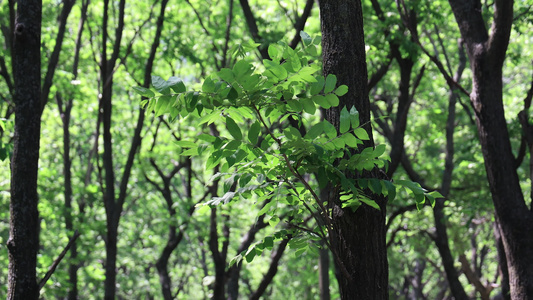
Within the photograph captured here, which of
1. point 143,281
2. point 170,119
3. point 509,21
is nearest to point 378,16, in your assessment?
point 509,21

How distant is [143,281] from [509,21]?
2563 centimetres

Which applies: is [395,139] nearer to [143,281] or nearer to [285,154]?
[285,154]

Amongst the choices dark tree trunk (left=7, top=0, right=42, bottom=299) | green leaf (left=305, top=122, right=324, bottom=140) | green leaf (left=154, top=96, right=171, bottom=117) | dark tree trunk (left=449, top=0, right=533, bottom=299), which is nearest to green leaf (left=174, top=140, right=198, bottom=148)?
green leaf (left=154, top=96, right=171, bottom=117)

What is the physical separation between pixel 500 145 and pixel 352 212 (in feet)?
12.0

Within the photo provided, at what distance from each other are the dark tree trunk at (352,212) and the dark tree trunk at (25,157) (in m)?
2.34

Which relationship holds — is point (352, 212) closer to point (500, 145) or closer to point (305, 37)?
point (305, 37)

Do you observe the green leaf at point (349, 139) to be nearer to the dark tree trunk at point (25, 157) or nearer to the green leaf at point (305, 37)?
the green leaf at point (305, 37)

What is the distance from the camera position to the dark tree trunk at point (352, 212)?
2639 millimetres

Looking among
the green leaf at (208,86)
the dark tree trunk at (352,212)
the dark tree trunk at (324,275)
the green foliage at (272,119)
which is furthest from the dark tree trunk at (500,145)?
the green leaf at (208,86)

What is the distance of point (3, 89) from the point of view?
16297 millimetres

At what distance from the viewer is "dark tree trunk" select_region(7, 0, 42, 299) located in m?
3.85

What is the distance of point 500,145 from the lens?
5676mm

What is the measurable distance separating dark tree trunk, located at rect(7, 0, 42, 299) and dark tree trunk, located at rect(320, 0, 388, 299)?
2336 mm

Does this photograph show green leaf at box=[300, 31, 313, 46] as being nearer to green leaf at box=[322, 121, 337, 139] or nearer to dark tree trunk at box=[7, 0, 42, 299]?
green leaf at box=[322, 121, 337, 139]
